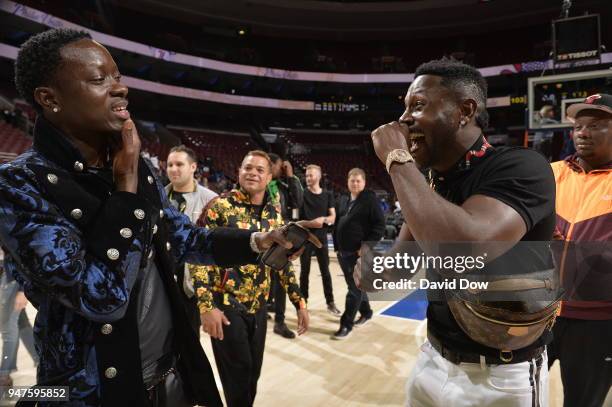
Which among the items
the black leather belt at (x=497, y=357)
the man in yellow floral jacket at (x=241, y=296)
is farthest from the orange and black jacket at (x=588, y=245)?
the man in yellow floral jacket at (x=241, y=296)

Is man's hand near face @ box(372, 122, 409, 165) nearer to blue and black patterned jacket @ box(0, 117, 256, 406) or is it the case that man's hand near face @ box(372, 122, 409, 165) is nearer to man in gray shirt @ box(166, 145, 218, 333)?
blue and black patterned jacket @ box(0, 117, 256, 406)

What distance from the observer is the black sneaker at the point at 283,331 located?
4637 millimetres

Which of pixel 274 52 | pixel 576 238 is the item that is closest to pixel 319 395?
pixel 576 238

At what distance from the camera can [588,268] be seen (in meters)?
2.01

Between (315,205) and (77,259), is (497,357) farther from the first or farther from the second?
(315,205)

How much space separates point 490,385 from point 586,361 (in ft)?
3.37

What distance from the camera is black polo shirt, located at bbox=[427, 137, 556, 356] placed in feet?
3.78

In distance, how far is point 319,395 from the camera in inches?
129

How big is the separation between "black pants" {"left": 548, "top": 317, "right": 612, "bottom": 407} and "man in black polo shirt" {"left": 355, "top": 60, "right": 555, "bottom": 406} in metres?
0.79

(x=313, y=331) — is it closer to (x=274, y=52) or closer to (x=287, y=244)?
(x=287, y=244)

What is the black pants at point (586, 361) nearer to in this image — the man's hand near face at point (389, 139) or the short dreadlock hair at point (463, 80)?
the short dreadlock hair at point (463, 80)

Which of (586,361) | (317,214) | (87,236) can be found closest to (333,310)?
(317,214)

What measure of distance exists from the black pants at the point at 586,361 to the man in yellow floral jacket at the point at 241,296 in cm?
147

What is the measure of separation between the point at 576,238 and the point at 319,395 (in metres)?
2.22
